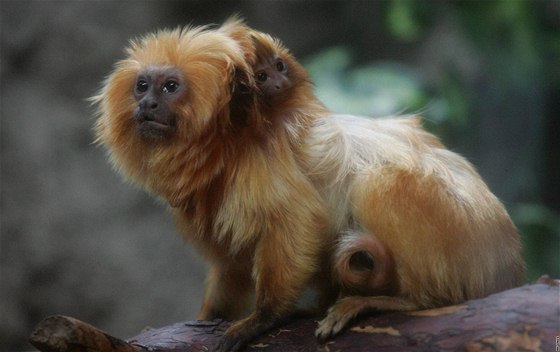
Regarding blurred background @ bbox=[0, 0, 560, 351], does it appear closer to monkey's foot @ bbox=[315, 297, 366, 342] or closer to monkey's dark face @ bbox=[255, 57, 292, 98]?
monkey's dark face @ bbox=[255, 57, 292, 98]

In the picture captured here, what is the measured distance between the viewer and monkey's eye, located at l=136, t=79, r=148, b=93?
9.90ft

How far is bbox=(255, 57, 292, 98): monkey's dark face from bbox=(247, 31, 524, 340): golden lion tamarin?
46 mm

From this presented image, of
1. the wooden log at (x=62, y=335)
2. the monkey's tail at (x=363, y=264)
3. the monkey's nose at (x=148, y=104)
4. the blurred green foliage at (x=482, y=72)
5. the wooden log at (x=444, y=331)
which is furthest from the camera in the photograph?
the blurred green foliage at (x=482, y=72)

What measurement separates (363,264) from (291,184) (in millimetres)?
435

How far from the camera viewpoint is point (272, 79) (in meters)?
3.13

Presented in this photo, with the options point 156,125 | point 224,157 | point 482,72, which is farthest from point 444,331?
point 482,72

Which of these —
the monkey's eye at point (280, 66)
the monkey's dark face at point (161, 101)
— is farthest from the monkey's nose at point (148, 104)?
the monkey's eye at point (280, 66)

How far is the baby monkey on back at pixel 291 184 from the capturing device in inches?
108

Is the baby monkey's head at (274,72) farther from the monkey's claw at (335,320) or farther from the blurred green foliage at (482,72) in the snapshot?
the blurred green foliage at (482,72)

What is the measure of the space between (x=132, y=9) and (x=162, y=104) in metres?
4.05

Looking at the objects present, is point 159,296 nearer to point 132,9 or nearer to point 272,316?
point 132,9

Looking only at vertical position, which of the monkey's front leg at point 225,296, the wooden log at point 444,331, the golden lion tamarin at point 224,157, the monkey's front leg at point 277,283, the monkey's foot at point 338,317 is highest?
the golden lion tamarin at point 224,157

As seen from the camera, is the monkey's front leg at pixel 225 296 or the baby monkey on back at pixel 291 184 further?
the monkey's front leg at pixel 225 296

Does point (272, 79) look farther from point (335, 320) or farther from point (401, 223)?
point (335, 320)
